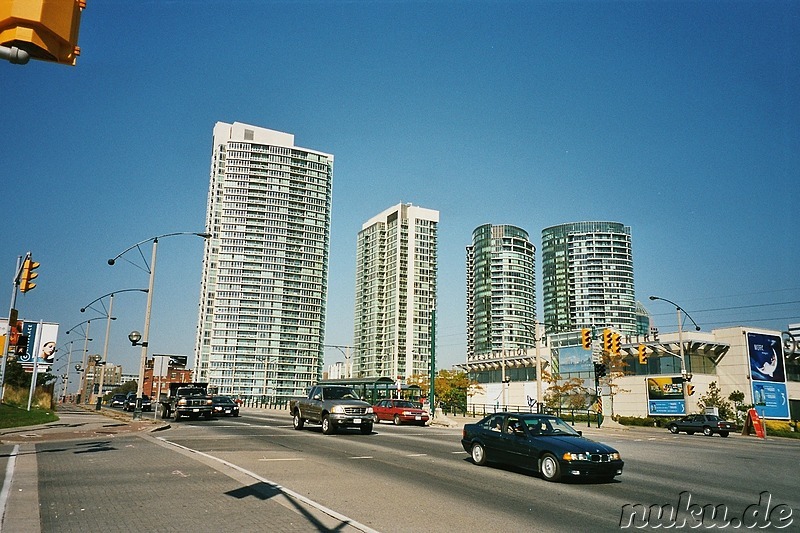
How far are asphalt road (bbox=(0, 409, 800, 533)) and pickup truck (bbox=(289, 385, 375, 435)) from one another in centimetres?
586

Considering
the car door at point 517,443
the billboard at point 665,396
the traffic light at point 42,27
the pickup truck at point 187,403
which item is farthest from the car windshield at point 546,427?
the billboard at point 665,396

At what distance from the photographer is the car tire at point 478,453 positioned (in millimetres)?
14965

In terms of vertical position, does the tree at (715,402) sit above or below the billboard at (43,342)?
→ below

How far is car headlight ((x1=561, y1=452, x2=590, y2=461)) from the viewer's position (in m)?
12.0

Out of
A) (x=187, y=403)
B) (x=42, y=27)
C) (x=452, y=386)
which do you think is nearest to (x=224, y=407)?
(x=187, y=403)

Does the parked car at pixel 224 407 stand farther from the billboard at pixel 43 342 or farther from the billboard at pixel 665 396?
the billboard at pixel 665 396

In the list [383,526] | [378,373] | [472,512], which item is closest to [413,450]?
[472,512]

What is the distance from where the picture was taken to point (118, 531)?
738cm

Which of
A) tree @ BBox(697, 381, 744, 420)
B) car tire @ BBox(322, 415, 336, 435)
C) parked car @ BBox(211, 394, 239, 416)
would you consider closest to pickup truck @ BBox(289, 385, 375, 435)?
car tire @ BBox(322, 415, 336, 435)

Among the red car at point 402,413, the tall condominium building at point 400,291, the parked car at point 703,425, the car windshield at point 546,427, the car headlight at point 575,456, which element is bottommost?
the parked car at point 703,425

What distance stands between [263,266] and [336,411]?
132037 mm

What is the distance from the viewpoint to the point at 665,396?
66125mm

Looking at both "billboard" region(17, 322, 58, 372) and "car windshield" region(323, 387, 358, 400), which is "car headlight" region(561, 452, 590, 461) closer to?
"car windshield" region(323, 387, 358, 400)

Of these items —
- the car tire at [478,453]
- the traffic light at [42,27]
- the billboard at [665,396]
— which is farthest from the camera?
the billboard at [665,396]
